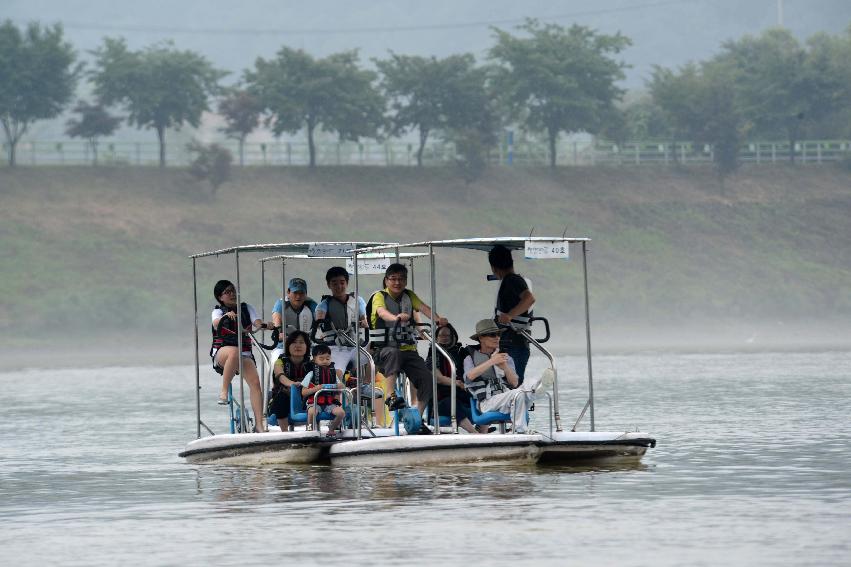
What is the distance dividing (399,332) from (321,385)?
3.97ft

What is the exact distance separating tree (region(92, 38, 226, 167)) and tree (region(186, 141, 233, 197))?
990cm

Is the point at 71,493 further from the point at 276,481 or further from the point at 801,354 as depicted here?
the point at 801,354

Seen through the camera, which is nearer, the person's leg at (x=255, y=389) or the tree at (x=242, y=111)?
the person's leg at (x=255, y=389)

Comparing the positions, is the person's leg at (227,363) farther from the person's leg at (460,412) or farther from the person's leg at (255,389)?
the person's leg at (460,412)

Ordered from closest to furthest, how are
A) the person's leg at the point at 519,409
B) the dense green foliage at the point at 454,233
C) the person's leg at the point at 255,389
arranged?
the person's leg at the point at 519,409, the person's leg at the point at 255,389, the dense green foliage at the point at 454,233

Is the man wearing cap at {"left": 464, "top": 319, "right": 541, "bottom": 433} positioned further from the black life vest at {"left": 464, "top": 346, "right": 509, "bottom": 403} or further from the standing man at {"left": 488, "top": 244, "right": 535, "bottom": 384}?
the standing man at {"left": 488, "top": 244, "right": 535, "bottom": 384}

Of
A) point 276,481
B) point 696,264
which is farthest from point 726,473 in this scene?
point 696,264

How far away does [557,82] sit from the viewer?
112 metres

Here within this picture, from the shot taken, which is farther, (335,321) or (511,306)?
(335,321)

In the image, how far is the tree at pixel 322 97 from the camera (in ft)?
353

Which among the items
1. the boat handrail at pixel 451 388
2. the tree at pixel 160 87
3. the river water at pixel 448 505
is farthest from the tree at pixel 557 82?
the boat handrail at pixel 451 388

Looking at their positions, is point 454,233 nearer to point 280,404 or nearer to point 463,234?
point 463,234

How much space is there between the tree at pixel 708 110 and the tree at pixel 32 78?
118 ft

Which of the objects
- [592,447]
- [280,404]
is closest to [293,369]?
[280,404]
